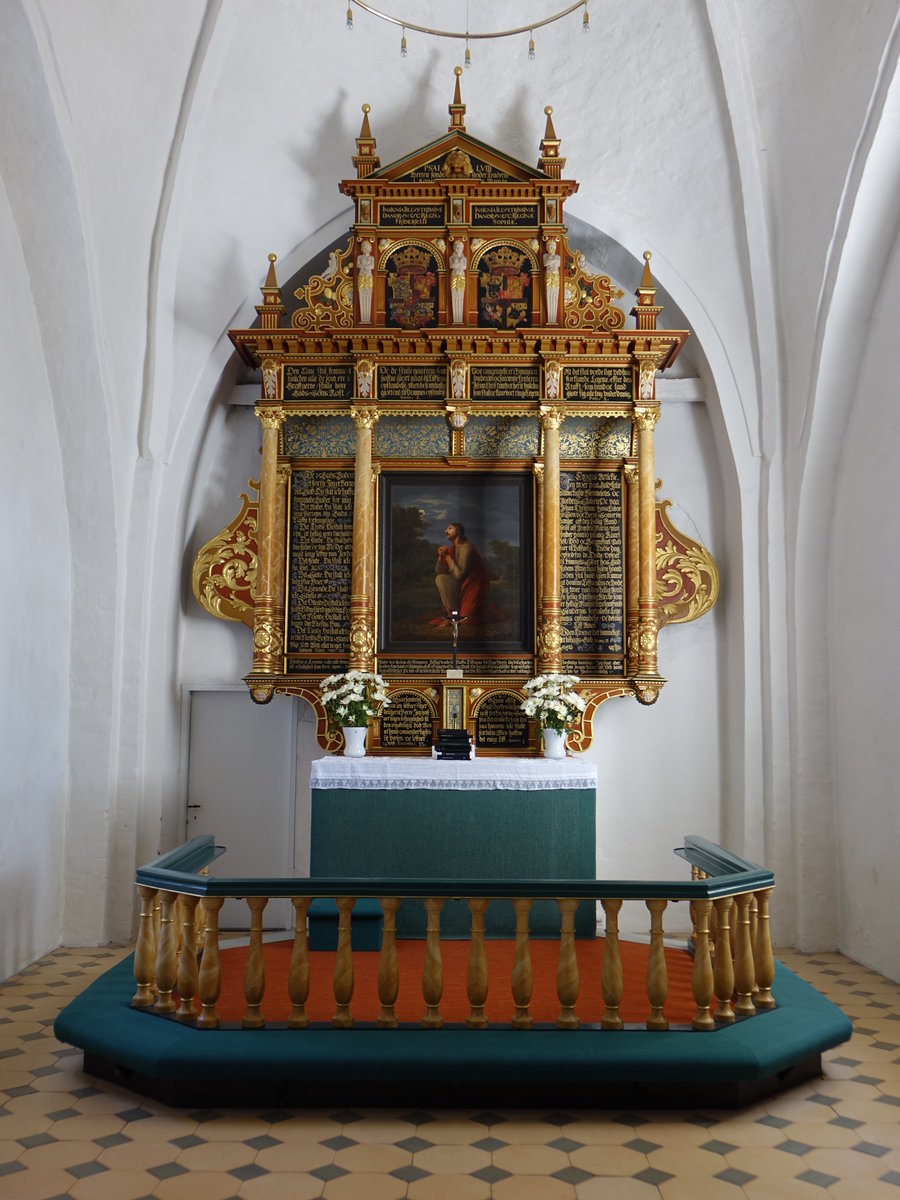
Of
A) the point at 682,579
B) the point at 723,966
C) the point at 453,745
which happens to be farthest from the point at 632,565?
the point at 723,966

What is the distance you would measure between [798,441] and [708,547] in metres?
1.24

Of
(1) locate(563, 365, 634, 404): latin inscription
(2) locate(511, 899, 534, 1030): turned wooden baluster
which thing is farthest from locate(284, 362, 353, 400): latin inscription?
(2) locate(511, 899, 534, 1030): turned wooden baluster

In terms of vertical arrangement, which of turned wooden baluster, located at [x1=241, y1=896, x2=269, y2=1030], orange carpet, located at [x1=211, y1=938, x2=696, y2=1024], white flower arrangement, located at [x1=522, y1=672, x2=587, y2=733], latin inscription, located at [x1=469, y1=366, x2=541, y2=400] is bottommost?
orange carpet, located at [x1=211, y1=938, x2=696, y2=1024]

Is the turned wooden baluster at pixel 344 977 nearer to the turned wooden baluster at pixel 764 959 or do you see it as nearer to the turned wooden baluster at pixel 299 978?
the turned wooden baluster at pixel 299 978

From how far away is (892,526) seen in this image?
7457mm

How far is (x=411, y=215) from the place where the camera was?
8930mm

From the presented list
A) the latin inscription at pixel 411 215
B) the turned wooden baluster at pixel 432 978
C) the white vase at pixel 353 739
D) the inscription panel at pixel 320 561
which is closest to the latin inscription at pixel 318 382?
the inscription panel at pixel 320 561

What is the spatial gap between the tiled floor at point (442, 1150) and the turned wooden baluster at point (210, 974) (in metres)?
0.38

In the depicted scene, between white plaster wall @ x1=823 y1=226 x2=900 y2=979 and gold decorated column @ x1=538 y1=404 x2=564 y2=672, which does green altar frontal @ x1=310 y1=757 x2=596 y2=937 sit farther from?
white plaster wall @ x1=823 y1=226 x2=900 y2=979

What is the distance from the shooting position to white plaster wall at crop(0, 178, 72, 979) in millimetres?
7184

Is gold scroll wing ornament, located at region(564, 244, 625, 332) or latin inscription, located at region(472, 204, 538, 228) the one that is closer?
gold scroll wing ornament, located at region(564, 244, 625, 332)

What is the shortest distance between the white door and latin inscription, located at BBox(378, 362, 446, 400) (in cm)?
280

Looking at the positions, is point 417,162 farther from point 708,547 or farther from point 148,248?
point 708,547

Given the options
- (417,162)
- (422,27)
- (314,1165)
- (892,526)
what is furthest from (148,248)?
(314,1165)
